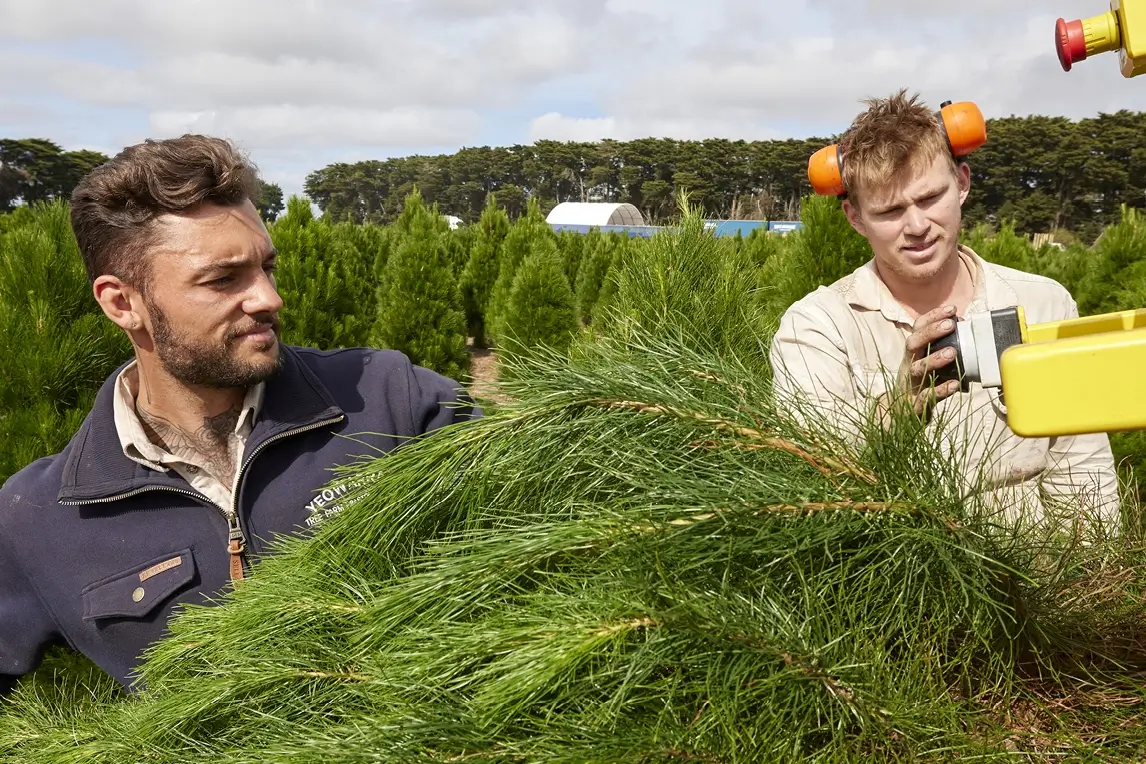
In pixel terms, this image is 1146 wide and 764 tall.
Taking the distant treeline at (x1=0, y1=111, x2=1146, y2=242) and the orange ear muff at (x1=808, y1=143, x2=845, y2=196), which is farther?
the distant treeline at (x1=0, y1=111, x2=1146, y2=242)

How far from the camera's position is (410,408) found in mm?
2334

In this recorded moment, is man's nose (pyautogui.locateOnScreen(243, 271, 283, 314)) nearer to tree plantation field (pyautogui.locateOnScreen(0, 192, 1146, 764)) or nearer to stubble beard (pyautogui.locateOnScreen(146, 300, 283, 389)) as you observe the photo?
stubble beard (pyautogui.locateOnScreen(146, 300, 283, 389))

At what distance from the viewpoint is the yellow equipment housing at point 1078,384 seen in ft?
1.65

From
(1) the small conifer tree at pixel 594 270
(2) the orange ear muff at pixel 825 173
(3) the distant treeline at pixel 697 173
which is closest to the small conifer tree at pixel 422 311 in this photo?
(1) the small conifer tree at pixel 594 270

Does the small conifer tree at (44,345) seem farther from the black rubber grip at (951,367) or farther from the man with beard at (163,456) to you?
the black rubber grip at (951,367)

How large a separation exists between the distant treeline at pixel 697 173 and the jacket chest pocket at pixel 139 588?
3645 cm

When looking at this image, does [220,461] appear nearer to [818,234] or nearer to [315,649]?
[315,649]

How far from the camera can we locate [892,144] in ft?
7.14

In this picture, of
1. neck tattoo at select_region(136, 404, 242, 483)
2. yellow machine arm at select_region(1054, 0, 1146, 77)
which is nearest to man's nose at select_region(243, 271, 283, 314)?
neck tattoo at select_region(136, 404, 242, 483)

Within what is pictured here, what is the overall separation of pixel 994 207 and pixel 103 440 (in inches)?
2428

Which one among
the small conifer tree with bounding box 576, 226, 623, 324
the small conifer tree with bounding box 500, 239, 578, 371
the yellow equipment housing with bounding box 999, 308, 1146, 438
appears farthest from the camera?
the small conifer tree with bounding box 576, 226, 623, 324

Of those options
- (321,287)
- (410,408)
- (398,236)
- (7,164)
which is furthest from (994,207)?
(7,164)

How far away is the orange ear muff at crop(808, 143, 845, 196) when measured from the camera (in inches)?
79.9

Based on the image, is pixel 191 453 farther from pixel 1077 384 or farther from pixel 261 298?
pixel 1077 384
